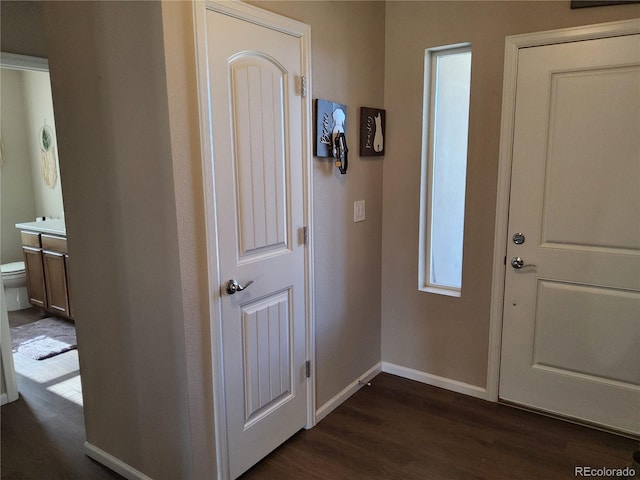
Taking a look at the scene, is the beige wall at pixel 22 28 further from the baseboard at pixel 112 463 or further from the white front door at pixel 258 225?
the baseboard at pixel 112 463

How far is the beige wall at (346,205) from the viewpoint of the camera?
2.32 meters

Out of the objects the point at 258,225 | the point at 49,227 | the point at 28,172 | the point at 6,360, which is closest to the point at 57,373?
the point at 6,360

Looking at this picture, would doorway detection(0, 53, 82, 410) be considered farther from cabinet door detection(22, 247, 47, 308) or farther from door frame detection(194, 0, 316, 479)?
door frame detection(194, 0, 316, 479)

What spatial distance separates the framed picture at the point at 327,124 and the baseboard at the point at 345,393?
140cm

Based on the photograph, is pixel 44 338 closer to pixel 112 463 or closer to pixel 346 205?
pixel 112 463

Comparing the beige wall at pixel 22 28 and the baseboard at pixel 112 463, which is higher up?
the beige wall at pixel 22 28

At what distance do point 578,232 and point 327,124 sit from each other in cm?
140

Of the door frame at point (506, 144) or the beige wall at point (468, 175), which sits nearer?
the door frame at point (506, 144)

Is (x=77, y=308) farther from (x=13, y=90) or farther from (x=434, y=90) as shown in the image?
(x=13, y=90)

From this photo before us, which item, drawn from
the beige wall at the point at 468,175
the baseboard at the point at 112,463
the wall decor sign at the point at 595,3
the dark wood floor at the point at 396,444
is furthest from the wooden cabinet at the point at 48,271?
the wall decor sign at the point at 595,3

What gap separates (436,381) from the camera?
114 inches

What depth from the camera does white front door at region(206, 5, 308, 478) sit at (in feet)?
5.88

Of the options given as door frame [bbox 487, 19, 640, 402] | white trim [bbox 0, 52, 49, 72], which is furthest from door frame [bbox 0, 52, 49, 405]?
door frame [bbox 487, 19, 640, 402]

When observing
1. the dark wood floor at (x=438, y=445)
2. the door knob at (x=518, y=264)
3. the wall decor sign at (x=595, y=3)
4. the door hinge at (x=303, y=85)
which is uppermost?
the wall decor sign at (x=595, y=3)
